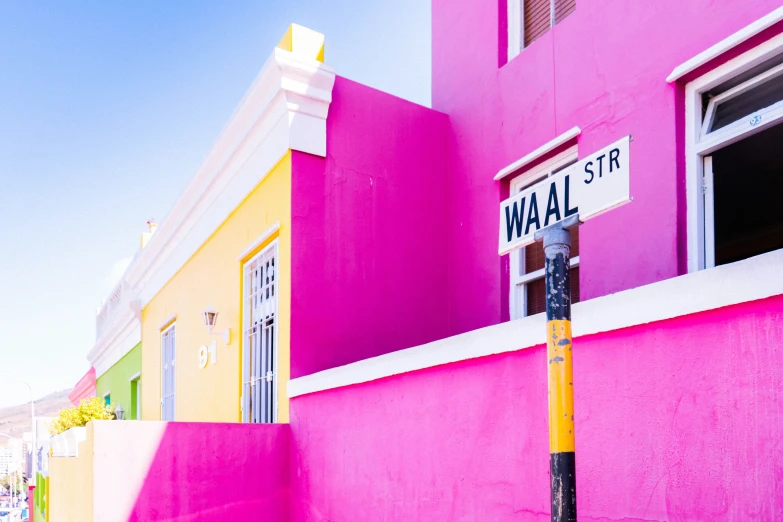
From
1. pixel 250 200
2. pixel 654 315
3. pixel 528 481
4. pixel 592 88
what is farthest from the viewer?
pixel 250 200

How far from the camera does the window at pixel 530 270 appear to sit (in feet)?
20.0

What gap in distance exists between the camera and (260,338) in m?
7.45

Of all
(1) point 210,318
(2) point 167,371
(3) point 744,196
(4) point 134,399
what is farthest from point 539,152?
(4) point 134,399

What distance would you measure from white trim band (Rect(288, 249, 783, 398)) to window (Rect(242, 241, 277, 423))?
248cm

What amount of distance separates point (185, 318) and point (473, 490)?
6.87 metres

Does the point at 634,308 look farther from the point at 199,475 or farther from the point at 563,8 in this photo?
the point at 199,475

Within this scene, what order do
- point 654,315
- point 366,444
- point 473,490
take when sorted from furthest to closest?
point 366,444 → point 473,490 → point 654,315

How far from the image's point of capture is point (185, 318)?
1014cm

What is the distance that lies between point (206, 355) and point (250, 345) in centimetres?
138

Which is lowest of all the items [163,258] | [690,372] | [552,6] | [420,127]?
[690,372]

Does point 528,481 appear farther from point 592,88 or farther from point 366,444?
point 592,88

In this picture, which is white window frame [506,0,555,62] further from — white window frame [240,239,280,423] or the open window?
Result: white window frame [240,239,280,423]

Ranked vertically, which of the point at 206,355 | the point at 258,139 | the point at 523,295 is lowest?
the point at 206,355

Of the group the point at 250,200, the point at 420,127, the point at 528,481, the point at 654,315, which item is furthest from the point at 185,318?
the point at 654,315
